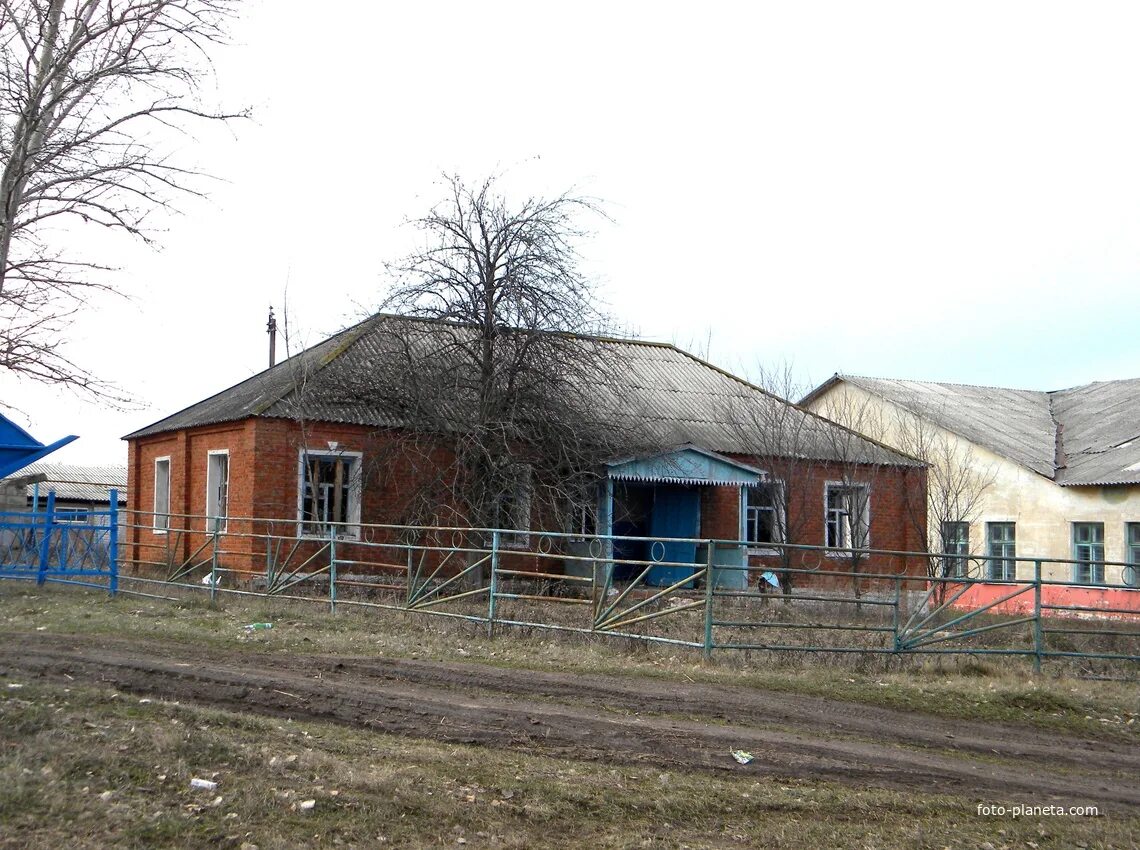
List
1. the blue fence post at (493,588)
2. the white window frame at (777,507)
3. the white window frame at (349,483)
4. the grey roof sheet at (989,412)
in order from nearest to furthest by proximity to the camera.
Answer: the blue fence post at (493,588), the white window frame at (349,483), the white window frame at (777,507), the grey roof sheet at (989,412)

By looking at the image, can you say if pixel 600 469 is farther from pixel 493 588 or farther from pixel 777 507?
pixel 493 588

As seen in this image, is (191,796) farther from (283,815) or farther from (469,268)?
(469,268)

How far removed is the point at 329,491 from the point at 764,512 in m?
10.9

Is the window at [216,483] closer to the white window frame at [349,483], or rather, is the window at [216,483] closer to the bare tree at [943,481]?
the white window frame at [349,483]

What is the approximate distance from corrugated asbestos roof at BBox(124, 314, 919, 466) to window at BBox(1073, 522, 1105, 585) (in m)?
4.78

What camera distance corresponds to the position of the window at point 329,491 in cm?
2161

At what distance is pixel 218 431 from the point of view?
23062mm

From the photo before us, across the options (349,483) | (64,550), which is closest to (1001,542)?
(349,483)

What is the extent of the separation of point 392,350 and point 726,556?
9093 mm

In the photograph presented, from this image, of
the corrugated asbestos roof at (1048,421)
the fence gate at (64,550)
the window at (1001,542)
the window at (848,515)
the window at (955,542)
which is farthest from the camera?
the window at (1001,542)

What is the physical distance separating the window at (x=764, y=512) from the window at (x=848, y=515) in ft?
4.76

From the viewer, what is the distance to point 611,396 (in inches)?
1016

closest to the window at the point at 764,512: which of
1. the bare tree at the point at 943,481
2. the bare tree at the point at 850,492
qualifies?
the bare tree at the point at 850,492

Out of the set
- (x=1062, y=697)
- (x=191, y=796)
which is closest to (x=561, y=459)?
(x=1062, y=697)
